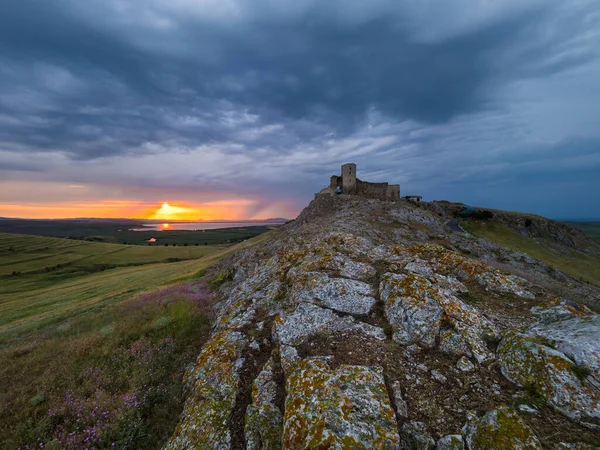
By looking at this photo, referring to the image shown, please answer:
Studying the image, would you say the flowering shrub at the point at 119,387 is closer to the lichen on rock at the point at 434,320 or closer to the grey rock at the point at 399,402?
the grey rock at the point at 399,402

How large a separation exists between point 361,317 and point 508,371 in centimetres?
486

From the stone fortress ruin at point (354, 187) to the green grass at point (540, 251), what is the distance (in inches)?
1041

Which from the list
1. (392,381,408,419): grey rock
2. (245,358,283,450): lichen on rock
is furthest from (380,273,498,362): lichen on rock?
(245,358,283,450): lichen on rock

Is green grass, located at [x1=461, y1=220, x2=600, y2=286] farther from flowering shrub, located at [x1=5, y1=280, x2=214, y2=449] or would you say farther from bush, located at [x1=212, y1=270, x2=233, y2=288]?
flowering shrub, located at [x1=5, y1=280, x2=214, y2=449]

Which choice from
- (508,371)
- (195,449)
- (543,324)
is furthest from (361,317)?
(195,449)

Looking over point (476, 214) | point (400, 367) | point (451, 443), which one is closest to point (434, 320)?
point (400, 367)

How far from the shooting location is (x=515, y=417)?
576 cm

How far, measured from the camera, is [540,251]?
5841 centimetres

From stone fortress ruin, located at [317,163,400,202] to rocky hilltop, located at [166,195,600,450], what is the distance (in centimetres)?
4491

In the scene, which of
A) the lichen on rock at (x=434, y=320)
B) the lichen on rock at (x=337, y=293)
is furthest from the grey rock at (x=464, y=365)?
the lichen on rock at (x=337, y=293)

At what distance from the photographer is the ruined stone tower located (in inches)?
2224

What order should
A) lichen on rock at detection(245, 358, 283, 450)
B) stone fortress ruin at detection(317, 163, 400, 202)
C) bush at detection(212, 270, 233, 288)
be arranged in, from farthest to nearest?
stone fortress ruin at detection(317, 163, 400, 202) < bush at detection(212, 270, 233, 288) < lichen on rock at detection(245, 358, 283, 450)

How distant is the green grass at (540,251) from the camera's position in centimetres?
4895

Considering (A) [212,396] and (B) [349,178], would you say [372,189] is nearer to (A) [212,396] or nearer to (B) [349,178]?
(B) [349,178]
